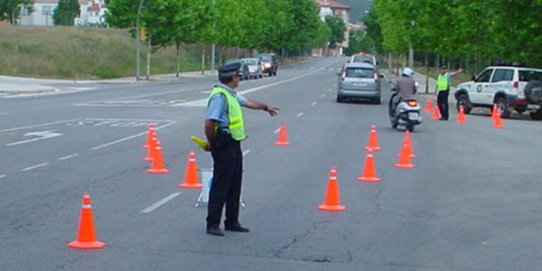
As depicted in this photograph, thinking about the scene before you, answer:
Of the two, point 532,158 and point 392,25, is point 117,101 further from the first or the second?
point 392,25

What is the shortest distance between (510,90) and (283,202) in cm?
2363

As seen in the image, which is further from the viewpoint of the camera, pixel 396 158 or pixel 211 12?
pixel 211 12

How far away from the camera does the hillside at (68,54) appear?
6838 centimetres

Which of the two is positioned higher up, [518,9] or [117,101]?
[518,9]

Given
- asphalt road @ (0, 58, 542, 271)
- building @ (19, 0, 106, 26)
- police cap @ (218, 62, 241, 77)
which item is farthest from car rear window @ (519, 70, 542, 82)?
building @ (19, 0, 106, 26)

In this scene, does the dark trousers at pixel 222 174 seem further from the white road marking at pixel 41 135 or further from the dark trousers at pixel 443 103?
the dark trousers at pixel 443 103

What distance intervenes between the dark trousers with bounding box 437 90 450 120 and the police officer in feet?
74.1

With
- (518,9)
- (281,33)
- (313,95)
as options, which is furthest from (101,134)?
(281,33)

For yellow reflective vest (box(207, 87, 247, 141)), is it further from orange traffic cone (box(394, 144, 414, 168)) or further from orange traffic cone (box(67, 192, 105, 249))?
orange traffic cone (box(394, 144, 414, 168))

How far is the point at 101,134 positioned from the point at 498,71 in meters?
17.5

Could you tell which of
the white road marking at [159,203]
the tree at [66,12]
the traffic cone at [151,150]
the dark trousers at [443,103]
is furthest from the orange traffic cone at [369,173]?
Result: the tree at [66,12]

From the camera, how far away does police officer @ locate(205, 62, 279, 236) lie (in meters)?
10.4

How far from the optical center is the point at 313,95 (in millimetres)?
48281

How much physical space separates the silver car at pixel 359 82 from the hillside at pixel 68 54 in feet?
102
